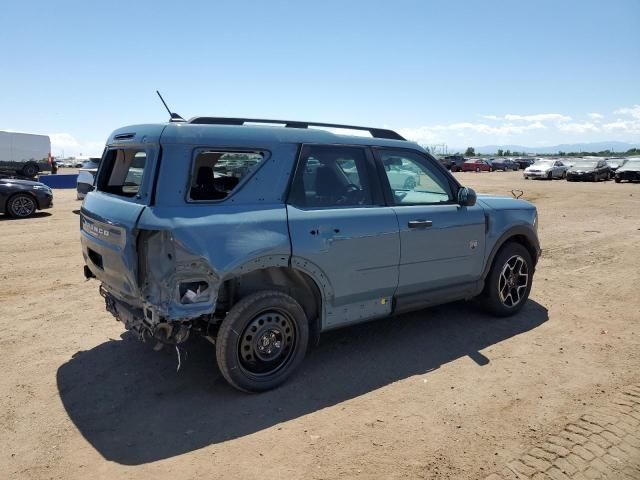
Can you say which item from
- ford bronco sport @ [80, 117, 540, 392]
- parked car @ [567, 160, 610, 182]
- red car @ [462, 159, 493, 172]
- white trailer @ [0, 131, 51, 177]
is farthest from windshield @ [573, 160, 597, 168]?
white trailer @ [0, 131, 51, 177]

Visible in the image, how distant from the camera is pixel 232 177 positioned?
3.62m

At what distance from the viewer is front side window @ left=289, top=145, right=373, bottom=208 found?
378 cm

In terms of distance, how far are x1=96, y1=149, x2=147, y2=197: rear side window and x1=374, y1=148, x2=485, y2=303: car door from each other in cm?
201

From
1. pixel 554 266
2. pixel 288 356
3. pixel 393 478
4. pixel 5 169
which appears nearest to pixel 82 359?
pixel 288 356

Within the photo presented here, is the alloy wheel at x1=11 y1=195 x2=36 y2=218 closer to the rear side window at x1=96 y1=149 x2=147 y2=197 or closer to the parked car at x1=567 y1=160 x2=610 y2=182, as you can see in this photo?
the rear side window at x1=96 y1=149 x2=147 y2=197

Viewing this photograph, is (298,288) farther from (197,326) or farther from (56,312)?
(56,312)

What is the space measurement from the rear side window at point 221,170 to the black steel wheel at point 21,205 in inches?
450

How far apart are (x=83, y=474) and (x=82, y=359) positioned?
1.69m

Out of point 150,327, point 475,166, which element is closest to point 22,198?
point 150,327

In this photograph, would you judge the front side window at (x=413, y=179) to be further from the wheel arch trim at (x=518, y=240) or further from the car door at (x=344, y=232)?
the wheel arch trim at (x=518, y=240)

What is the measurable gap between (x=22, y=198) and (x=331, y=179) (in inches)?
464

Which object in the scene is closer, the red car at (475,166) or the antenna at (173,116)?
the antenna at (173,116)

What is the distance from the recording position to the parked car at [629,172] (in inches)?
1139

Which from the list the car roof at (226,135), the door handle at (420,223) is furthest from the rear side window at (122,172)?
the door handle at (420,223)
